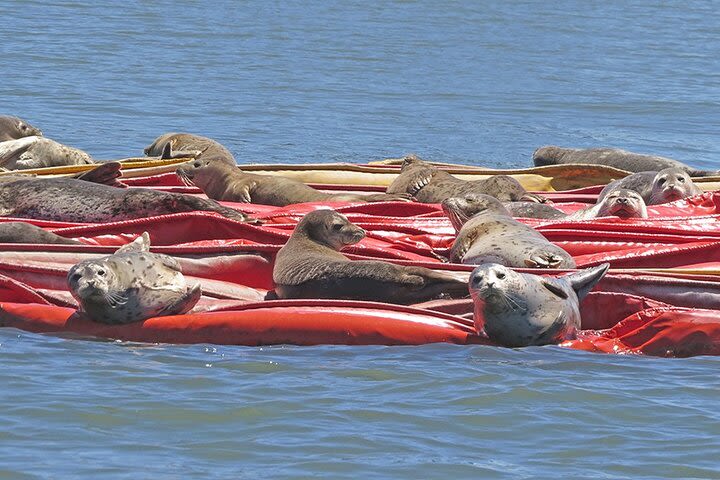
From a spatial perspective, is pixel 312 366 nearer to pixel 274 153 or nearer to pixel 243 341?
pixel 243 341

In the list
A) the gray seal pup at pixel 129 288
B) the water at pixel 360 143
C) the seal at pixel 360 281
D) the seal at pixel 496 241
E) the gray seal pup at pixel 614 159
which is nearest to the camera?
the water at pixel 360 143

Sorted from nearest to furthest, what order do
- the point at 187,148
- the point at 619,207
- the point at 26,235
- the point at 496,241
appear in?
1. the point at 496,241
2. the point at 26,235
3. the point at 619,207
4. the point at 187,148

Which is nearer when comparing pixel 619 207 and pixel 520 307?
pixel 520 307

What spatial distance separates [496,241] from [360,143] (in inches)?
442

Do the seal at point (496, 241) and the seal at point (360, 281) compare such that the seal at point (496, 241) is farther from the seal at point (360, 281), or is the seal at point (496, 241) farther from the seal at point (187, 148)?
the seal at point (187, 148)

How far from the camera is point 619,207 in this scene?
9523mm

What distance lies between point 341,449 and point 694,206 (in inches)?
197

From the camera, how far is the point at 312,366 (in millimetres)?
7000

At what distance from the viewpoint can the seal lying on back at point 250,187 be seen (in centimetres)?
1034

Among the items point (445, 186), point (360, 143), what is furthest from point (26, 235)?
point (360, 143)

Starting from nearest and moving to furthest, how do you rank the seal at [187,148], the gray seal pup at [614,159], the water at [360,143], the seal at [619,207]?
1. the water at [360,143]
2. the seal at [619,207]
3. the seal at [187,148]
4. the gray seal pup at [614,159]

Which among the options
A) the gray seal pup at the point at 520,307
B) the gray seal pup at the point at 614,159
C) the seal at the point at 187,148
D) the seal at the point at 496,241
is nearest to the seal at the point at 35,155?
the seal at the point at 187,148

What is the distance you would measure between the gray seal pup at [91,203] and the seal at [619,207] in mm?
2179

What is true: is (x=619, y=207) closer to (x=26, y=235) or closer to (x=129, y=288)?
(x=129, y=288)
